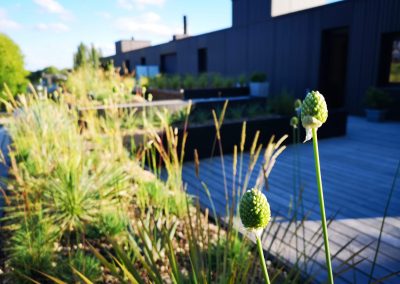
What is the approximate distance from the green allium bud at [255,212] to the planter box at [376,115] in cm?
797

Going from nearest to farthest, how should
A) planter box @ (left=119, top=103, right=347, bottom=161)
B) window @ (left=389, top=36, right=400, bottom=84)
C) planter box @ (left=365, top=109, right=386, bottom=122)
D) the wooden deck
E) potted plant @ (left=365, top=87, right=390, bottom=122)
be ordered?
the wooden deck < planter box @ (left=119, top=103, right=347, bottom=161) < potted plant @ (left=365, top=87, right=390, bottom=122) < planter box @ (left=365, top=109, right=386, bottom=122) < window @ (left=389, top=36, right=400, bottom=84)

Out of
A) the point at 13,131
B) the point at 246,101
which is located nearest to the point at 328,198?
the point at 13,131

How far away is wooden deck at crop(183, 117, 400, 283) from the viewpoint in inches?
77.1

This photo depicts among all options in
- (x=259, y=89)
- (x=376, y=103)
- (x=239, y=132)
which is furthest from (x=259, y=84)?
(x=239, y=132)

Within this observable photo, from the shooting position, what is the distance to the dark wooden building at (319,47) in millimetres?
7766

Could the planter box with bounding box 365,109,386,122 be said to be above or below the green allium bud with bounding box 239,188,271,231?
below

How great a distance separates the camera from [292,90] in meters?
10.2

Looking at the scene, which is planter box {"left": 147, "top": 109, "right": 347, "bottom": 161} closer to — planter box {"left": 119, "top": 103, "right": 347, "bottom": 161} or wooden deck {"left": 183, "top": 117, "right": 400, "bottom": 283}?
planter box {"left": 119, "top": 103, "right": 347, "bottom": 161}

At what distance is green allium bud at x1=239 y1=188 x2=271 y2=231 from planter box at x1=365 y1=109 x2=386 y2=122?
797 centimetres

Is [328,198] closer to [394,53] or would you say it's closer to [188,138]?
[188,138]

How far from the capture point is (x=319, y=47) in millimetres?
9164

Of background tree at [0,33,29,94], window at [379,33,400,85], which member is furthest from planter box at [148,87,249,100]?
background tree at [0,33,29,94]

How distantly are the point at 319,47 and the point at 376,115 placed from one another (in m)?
2.84

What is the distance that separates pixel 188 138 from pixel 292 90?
6.64m
